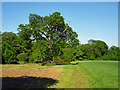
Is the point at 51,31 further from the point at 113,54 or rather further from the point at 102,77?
the point at 113,54

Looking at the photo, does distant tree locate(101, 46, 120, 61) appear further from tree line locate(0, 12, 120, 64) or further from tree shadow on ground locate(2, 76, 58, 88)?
tree shadow on ground locate(2, 76, 58, 88)

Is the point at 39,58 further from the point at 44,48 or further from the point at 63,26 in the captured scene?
the point at 63,26

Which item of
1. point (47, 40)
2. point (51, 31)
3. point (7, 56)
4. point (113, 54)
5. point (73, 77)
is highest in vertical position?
point (51, 31)

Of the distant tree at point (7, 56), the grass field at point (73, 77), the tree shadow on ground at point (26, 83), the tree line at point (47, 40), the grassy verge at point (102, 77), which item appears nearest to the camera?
the tree shadow on ground at point (26, 83)

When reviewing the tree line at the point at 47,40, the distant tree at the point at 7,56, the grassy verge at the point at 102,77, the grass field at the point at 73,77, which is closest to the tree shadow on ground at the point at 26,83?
the grass field at the point at 73,77

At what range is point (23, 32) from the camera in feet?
97.9

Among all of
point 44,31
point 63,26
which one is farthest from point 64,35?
point 44,31

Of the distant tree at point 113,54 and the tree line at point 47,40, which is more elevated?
the tree line at point 47,40

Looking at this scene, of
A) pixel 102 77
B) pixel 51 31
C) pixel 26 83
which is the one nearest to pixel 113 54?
pixel 51 31

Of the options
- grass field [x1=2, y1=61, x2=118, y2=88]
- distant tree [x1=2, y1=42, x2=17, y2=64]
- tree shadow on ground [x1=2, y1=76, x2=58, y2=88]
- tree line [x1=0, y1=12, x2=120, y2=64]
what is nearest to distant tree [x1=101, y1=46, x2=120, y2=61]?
tree line [x1=0, y1=12, x2=120, y2=64]

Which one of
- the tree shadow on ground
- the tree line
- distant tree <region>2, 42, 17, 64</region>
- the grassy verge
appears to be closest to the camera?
the tree shadow on ground

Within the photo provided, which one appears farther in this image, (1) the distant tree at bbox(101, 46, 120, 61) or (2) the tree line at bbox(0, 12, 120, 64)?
(1) the distant tree at bbox(101, 46, 120, 61)

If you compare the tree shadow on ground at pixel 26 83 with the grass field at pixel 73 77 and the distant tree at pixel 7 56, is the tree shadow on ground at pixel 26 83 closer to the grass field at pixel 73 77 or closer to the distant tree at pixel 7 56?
the grass field at pixel 73 77

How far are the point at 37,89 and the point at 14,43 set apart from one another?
110 ft
